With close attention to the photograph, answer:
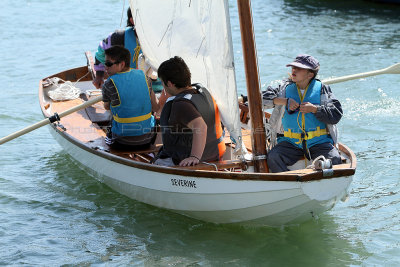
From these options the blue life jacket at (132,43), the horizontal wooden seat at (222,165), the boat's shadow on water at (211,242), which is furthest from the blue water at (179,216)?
the blue life jacket at (132,43)

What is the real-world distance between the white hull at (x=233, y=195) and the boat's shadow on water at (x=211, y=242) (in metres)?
0.21

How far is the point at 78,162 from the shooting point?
23.0 ft

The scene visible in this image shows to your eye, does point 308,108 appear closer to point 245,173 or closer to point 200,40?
point 245,173

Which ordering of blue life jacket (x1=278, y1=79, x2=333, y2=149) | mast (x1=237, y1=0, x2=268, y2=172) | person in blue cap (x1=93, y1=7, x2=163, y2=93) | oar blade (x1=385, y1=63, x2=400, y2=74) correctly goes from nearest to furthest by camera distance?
1. mast (x1=237, y1=0, x2=268, y2=172)
2. blue life jacket (x1=278, y1=79, x2=333, y2=149)
3. oar blade (x1=385, y1=63, x2=400, y2=74)
4. person in blue cap (x1=93, y1=7, x2=163, y2=93)

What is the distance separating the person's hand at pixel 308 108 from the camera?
16.2 ft

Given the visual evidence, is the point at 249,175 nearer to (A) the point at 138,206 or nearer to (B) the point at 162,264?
(B) the point at 162,264

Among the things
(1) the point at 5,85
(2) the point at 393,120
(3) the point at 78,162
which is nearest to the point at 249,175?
(3) the point at 78,162

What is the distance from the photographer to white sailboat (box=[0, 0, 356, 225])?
185 inches

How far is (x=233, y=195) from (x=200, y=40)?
1382 mm

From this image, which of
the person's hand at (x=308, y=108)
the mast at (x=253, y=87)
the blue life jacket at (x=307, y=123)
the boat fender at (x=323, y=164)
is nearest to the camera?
the boat fender at (x=323, y=164)

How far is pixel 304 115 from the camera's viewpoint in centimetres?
509

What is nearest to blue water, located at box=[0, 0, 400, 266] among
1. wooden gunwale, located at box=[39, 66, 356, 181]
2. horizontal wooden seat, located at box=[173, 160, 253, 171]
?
horizontal wooden seat, located at box=[173, 160, 253, 171]

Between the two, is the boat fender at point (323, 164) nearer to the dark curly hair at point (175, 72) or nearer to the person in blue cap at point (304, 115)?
the person in blue cap at point (304, 115)

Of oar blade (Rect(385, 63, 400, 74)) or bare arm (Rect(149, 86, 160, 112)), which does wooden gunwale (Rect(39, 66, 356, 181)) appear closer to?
bare arm (Rect(149, 86, 160, 112))
